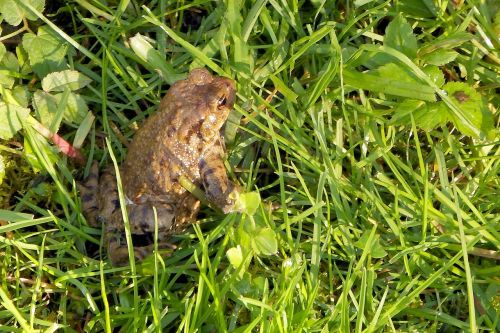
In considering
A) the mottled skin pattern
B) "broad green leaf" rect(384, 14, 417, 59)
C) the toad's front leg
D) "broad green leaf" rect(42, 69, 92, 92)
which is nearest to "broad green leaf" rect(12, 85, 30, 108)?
"broad green leaf" rect(42, 69, 92, 92)

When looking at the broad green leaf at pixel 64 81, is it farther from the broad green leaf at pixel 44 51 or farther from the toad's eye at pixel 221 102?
the toad's eye at pixel 221 102

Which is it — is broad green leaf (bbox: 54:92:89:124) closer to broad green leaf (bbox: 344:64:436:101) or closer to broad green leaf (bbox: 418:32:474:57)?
broad green leaf (bbox: 344:64:436:101)

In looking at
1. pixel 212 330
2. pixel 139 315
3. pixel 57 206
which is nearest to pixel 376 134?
pixel 212 330

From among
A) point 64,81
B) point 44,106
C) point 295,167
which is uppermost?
point 64,81

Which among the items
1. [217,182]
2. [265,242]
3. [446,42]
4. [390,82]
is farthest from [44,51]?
[446,42]

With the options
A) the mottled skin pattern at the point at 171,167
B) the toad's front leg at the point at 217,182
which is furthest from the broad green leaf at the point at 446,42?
the toad's front leg at the point at 217,182

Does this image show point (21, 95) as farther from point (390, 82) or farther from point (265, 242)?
point (390, 82)
